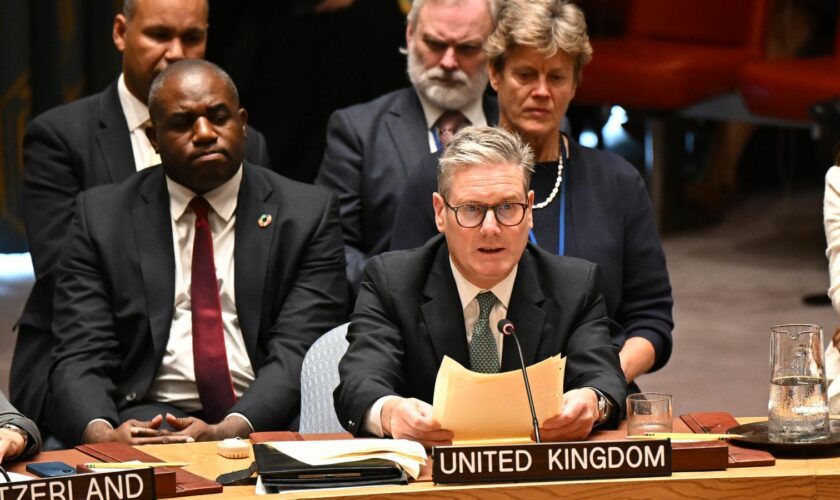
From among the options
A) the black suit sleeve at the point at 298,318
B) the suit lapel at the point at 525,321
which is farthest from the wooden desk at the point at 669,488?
the black suit sleeve at the point at 298,318

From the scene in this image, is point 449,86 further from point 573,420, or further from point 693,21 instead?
point 693,21

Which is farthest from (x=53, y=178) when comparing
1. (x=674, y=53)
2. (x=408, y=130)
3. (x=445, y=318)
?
(x=674, y=53)

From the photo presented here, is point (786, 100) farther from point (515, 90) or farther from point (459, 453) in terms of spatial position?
point (459, 453)

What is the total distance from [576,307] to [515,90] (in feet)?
2.73

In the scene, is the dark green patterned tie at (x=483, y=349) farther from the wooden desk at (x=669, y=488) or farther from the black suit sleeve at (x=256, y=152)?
the black suit sleeve at (x=256, y=152)

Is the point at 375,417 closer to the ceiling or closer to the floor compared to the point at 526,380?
closer to the floor

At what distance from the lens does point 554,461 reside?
2.94 meters

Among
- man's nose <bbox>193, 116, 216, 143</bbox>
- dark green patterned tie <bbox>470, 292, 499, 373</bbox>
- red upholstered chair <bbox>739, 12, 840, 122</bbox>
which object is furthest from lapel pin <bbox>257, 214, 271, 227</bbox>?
red upholstered chair <bbox>739, 12, 840, 122</bbox>

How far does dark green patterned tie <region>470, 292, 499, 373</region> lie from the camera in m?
3.42

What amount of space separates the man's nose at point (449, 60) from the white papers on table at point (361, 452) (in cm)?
182

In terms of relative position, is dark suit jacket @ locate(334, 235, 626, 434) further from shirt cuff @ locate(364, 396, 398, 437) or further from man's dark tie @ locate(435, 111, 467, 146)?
man's dark tie @ locate(435, 111, 467, 146)

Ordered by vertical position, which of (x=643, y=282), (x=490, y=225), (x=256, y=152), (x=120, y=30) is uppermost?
(x=120, y=30)

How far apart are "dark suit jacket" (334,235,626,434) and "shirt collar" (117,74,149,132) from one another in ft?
4.14

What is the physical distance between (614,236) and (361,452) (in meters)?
1.29
